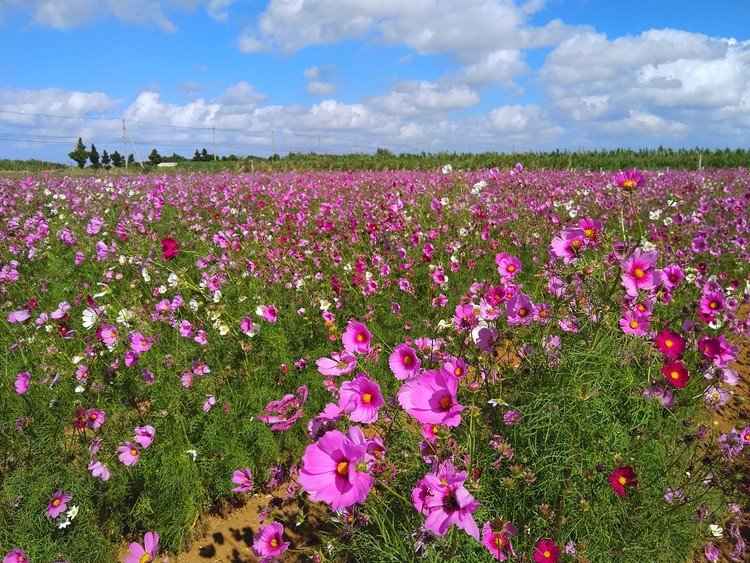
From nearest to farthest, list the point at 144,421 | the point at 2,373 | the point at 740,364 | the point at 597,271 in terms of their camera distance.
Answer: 1. the point at 597,271
2. the point at 144,421
3. the point at 2,373
4. the point at 740,364

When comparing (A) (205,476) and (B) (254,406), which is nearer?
(A) (205,476)

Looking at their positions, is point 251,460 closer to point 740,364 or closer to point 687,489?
point 687,489

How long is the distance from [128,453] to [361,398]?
141 centimetres

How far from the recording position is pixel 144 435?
81.9 inches

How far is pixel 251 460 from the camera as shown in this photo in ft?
7.84

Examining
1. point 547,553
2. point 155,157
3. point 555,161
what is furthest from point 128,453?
point 155,157

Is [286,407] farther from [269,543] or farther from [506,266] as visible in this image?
[506,266]

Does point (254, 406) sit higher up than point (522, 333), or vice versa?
point (522, 333)

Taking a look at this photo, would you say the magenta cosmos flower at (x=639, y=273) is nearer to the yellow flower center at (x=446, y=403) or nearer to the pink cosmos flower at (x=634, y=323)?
the pink cosmos flower at (x=634, y=323)

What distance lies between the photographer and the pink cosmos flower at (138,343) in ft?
7.69

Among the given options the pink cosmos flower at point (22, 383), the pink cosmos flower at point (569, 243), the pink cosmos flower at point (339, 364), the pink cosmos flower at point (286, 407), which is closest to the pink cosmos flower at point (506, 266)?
the pink cosmos flower at point (569, 243)

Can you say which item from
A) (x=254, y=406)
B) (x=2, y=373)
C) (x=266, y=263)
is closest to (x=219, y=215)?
(x=266, y=263)

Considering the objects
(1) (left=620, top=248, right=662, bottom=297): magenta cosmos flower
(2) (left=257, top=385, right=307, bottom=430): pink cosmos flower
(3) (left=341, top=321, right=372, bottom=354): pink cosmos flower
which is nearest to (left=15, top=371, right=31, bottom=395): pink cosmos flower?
(2) (left=257, top=385, right=307, bottom=430): pink cosmos flower

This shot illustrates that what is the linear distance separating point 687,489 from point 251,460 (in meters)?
1.98
